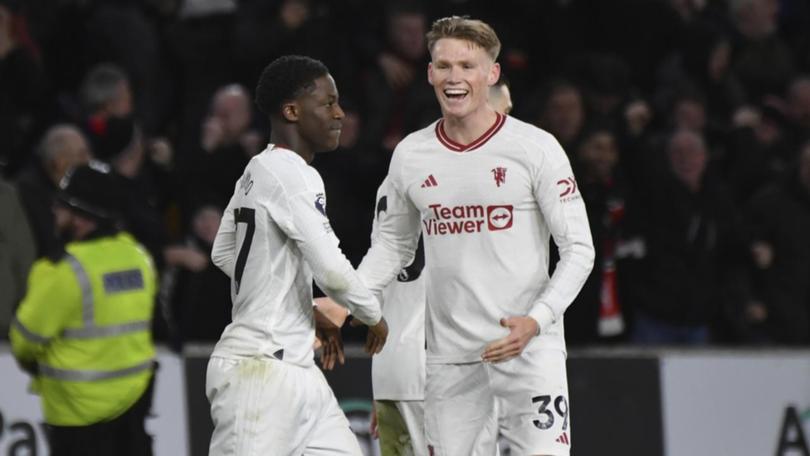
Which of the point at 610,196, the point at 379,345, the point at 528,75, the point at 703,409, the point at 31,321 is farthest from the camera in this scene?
the point at 528,75

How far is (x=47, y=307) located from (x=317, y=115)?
201 centimetres

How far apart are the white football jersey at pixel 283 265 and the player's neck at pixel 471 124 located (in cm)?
59

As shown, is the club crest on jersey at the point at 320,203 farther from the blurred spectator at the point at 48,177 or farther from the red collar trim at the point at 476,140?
the blurred spectator at the point at 48,177

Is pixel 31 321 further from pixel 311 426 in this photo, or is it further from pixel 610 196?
pixel 610 196

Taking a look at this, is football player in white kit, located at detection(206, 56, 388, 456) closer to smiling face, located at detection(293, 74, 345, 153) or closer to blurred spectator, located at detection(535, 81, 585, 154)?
smiling face, located at detection(293, 74, 345, 153)

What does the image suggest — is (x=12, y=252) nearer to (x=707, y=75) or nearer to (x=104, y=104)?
(x=104, y=104)

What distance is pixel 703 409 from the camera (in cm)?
991

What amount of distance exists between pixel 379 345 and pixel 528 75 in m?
6.62

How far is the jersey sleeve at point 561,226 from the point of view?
6.47 metres

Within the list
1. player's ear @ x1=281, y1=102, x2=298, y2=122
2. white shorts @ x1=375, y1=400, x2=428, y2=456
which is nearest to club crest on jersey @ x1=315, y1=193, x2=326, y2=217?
player's ear @ x1=281, y1=102, x2=298, y2=122

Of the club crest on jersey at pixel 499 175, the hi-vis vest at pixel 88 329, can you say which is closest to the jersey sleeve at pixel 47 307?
the hi-vis vest at pixel 88 329

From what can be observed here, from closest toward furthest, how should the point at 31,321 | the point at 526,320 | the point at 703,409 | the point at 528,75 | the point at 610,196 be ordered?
the point at 526,320 → the point at 31,321 → the point at 703,409 → the point at 610,196 → the point at 528,75

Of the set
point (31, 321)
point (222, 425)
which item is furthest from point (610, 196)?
point (222, 425)

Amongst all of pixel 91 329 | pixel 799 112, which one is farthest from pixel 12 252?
pixel 799 112
